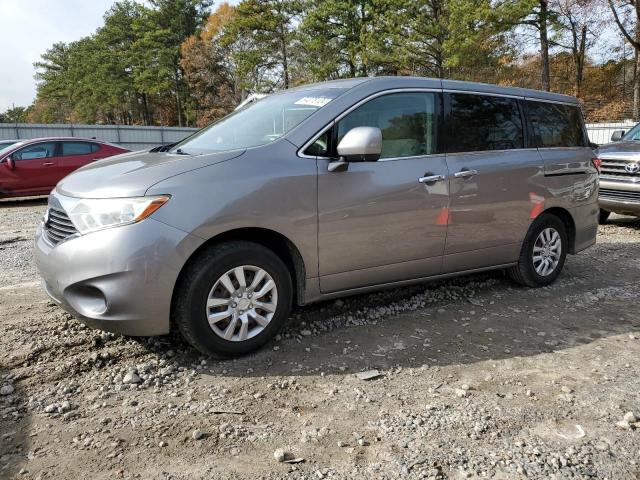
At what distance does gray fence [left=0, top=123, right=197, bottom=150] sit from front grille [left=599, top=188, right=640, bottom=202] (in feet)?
71.5

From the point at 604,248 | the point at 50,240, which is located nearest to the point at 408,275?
the point at 50,240

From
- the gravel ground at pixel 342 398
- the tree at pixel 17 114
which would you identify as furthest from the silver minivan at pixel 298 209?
the tree at pixel 17 114

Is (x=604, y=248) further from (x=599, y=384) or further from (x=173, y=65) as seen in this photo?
(x=173, y=65)

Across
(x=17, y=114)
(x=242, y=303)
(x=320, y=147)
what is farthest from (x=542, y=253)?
(x=17, y=114)

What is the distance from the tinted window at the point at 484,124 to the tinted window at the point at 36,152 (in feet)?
34.2

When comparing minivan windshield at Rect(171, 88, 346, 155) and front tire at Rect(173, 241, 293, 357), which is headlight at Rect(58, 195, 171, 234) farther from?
minivan windshield at Rect(171, 88, 346, 155)

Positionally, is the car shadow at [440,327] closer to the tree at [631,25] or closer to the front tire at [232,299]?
the front tire at [232,299]

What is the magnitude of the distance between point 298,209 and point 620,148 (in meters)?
7.13

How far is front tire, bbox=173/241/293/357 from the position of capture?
3158 millimetres

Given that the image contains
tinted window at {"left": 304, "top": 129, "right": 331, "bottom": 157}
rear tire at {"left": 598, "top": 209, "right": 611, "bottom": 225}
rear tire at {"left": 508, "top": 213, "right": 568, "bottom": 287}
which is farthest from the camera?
rear tire at {"left": 598, "top": 209, "right": 611, "bottom": 225}

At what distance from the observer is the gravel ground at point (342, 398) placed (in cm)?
241

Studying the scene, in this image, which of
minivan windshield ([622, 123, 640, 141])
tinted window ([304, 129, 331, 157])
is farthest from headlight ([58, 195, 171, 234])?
minivan windshield ([622, 123, 640, 141])

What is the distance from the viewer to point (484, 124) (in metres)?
4.59

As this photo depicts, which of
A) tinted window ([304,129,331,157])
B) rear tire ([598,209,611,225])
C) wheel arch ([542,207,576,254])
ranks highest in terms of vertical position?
tinted window ([304,129,331,157])
